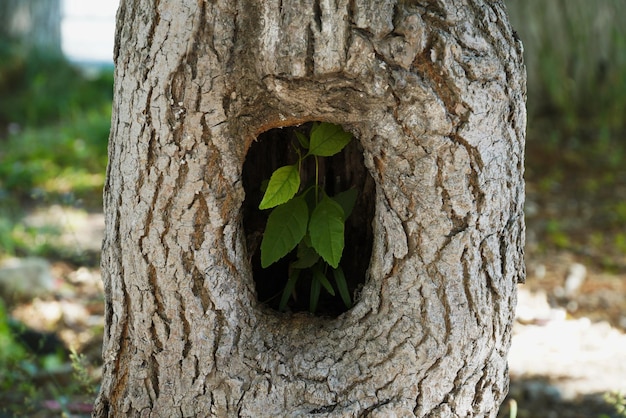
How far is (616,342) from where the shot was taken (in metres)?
3.13

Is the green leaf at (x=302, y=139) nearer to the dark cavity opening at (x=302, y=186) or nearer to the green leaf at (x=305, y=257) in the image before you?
the dark cavity opening at (x=302, y=186)

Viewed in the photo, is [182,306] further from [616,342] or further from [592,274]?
[592,274]

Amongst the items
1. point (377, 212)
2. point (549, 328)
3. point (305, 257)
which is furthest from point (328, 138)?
point (549, 328)

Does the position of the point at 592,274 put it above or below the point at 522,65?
below

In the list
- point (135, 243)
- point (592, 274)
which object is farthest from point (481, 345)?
point (592, 274)

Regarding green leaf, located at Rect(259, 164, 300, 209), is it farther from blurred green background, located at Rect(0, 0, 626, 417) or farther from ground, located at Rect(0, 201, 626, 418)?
blurred green background, located at Rect(0, 0, 626, 417)

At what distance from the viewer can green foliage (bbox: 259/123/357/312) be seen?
1631mm

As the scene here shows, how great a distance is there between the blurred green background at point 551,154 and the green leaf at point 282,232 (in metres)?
2.20

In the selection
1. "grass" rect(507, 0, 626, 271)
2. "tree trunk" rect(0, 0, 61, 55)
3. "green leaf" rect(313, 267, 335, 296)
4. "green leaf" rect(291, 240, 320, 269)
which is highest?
"tree trunk" rect(0, 0, 61, 55)

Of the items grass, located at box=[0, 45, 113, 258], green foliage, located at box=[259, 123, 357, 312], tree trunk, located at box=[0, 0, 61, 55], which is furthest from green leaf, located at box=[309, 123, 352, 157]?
tree trunk, located at box=[0, 0, 61, 55]

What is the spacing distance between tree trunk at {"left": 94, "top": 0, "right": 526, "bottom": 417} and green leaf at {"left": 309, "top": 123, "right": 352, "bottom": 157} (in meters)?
0.07

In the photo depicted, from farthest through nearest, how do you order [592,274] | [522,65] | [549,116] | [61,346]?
[549,116], [592,274], [61,346], [522,65]

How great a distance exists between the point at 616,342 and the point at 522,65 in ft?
6.63

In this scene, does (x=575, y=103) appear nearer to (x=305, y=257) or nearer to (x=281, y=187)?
(x=305, y=257)
